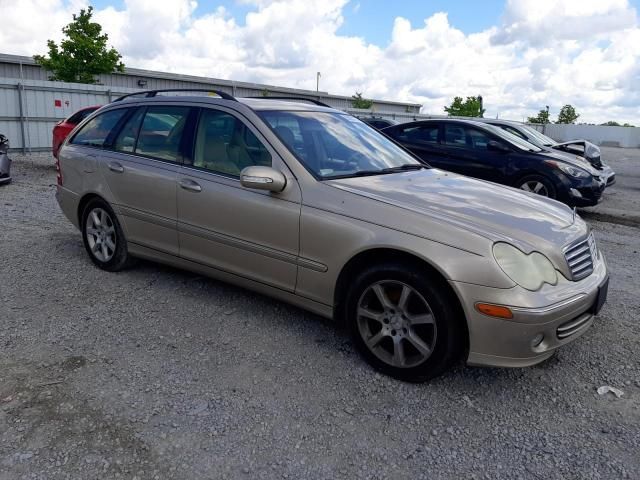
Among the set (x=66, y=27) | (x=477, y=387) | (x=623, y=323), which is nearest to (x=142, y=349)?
(x=477, y=387)

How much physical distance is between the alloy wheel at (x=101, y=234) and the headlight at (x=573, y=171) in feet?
22.3

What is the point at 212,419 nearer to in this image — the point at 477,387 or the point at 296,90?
the point at 477,387

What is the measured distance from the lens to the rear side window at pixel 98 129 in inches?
195

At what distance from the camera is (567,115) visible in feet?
197

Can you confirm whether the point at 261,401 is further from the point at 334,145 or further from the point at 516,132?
the point at 516,132

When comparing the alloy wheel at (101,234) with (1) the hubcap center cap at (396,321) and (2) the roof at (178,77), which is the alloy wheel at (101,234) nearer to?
(1) the hubcap center cap at (396,321)

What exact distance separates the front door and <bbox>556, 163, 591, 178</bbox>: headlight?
6308mm

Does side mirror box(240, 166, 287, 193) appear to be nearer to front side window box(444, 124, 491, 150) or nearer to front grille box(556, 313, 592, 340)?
front grille box(556, 313, 592, 340)

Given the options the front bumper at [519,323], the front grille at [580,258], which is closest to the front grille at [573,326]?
the front bumper at [519,323]

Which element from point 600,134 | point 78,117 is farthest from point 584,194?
point 600,134

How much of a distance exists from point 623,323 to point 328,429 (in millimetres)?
2661

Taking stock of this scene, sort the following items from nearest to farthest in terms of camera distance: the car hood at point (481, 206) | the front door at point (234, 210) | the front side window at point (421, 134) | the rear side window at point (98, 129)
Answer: the car hood at point (481, 206) < the front door at point (234, 210) < the rear side window at point (98, 129) < the front side window at point (421, 134)

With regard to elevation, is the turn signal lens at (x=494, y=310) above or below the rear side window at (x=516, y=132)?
below

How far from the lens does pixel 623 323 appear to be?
13.5 feet
